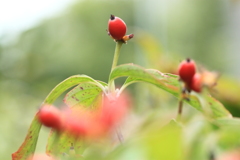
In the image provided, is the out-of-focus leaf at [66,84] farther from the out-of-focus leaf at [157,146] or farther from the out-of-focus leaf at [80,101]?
the out-of-focus leaf at [157,146]

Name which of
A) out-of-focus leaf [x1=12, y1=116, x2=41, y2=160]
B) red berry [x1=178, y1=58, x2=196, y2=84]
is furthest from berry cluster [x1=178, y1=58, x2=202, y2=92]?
out-of-focus leaf [x1=12, y1=116, x2=41, y2=160]

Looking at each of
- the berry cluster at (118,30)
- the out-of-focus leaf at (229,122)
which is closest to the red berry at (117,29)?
the berry cluster at (118,30)

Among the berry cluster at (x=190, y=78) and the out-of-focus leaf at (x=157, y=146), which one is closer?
the out-of-focus leaf at (x=157, y=146)

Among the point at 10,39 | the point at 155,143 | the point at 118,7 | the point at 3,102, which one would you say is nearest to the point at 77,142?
the point at 155,143

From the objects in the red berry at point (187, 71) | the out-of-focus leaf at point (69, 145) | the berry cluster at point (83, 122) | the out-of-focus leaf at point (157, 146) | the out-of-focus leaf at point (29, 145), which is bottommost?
the out-of-focus leaf at point (69, 145)

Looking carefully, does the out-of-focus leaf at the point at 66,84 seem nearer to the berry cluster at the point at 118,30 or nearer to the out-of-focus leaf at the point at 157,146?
the berry cluster at the point at 118,30

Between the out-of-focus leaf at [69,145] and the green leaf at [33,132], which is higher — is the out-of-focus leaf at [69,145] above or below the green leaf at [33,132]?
below

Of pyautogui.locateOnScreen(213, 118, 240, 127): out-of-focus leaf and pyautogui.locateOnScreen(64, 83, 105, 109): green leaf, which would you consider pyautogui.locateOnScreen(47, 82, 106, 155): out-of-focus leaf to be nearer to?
pyautogui.locateOnScreen(64, 83, 105, 109): green leaf
